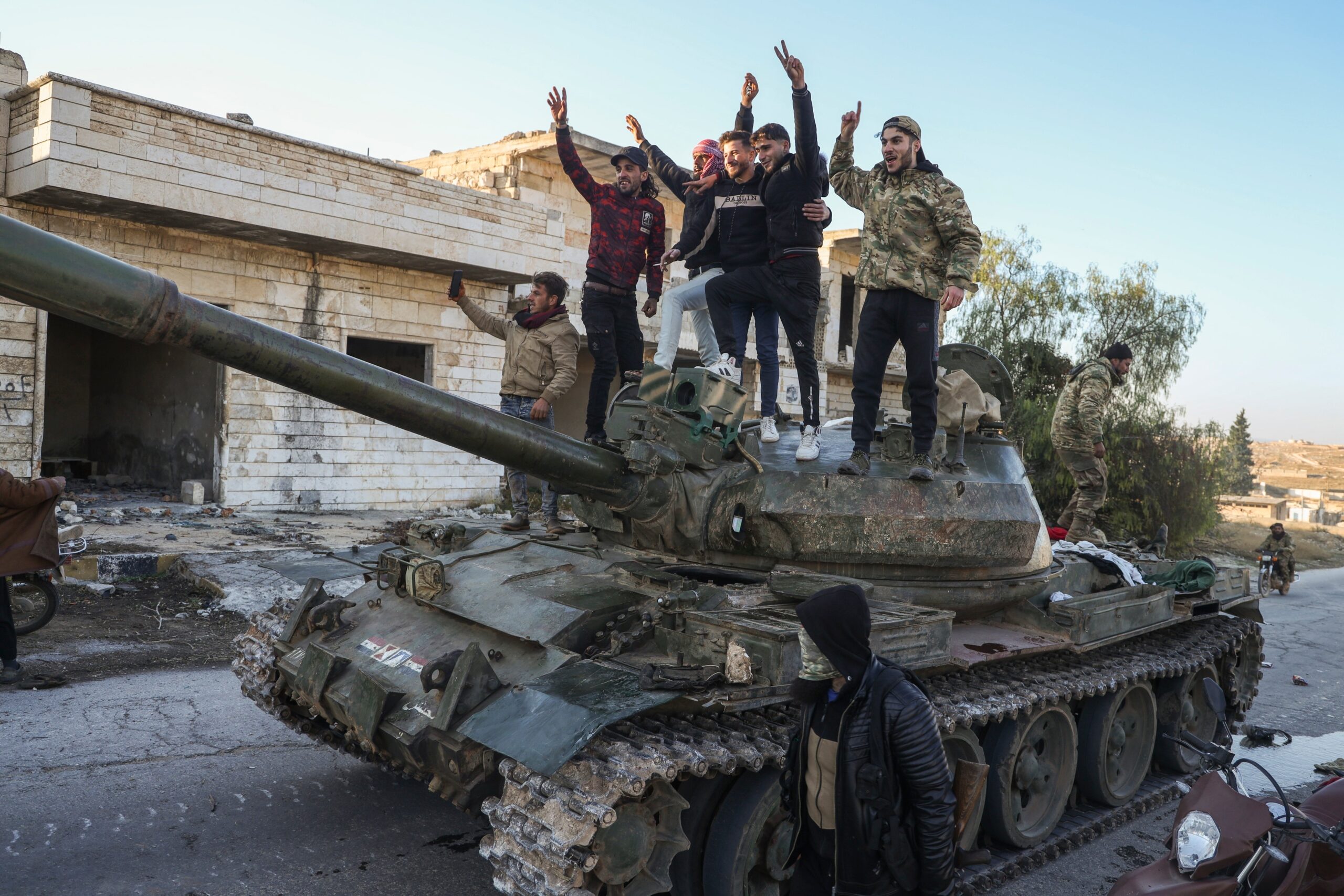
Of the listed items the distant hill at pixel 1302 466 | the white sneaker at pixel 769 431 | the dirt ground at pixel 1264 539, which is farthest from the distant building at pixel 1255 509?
the white sneaker at pixel 769 431

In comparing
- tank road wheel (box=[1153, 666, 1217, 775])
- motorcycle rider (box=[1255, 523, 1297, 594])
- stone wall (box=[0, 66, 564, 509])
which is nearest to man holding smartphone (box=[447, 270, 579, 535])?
tank road wheel (box=[1153, 666, 1217, 775])

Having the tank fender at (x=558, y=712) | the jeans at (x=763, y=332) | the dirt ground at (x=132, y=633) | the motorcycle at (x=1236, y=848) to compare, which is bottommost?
the dirt ground at (x=132, y=633)

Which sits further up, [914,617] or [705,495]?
[705,495]

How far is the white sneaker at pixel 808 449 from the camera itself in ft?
18.2

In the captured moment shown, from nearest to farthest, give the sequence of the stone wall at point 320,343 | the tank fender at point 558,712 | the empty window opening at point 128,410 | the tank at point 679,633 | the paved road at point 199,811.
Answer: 1. the tank fender at point 558,712
2. the tank at point 679,633
3. the paved road at point 199,811
4. the stone wall at point 320,343
5. the empty window opening at point 128,410

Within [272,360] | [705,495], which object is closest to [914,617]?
[705,495]

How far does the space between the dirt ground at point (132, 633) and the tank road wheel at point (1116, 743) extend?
6194 millimetres

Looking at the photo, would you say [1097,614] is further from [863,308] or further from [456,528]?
[456,528]

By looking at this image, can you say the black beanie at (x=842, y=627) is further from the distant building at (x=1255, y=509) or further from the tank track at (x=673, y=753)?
the distant building at (x=1255, y=509)

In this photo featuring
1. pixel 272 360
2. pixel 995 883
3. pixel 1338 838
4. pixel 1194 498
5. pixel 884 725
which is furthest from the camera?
pixel 1194 498

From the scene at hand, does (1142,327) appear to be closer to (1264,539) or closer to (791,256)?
(1264,539)

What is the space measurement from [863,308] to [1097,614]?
2.18 metres

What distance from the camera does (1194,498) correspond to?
2130cm

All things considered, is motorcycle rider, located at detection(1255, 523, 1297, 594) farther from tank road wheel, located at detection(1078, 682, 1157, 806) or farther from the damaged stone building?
tank road wheel, located at detection(1078, 682, 1157, 806)
